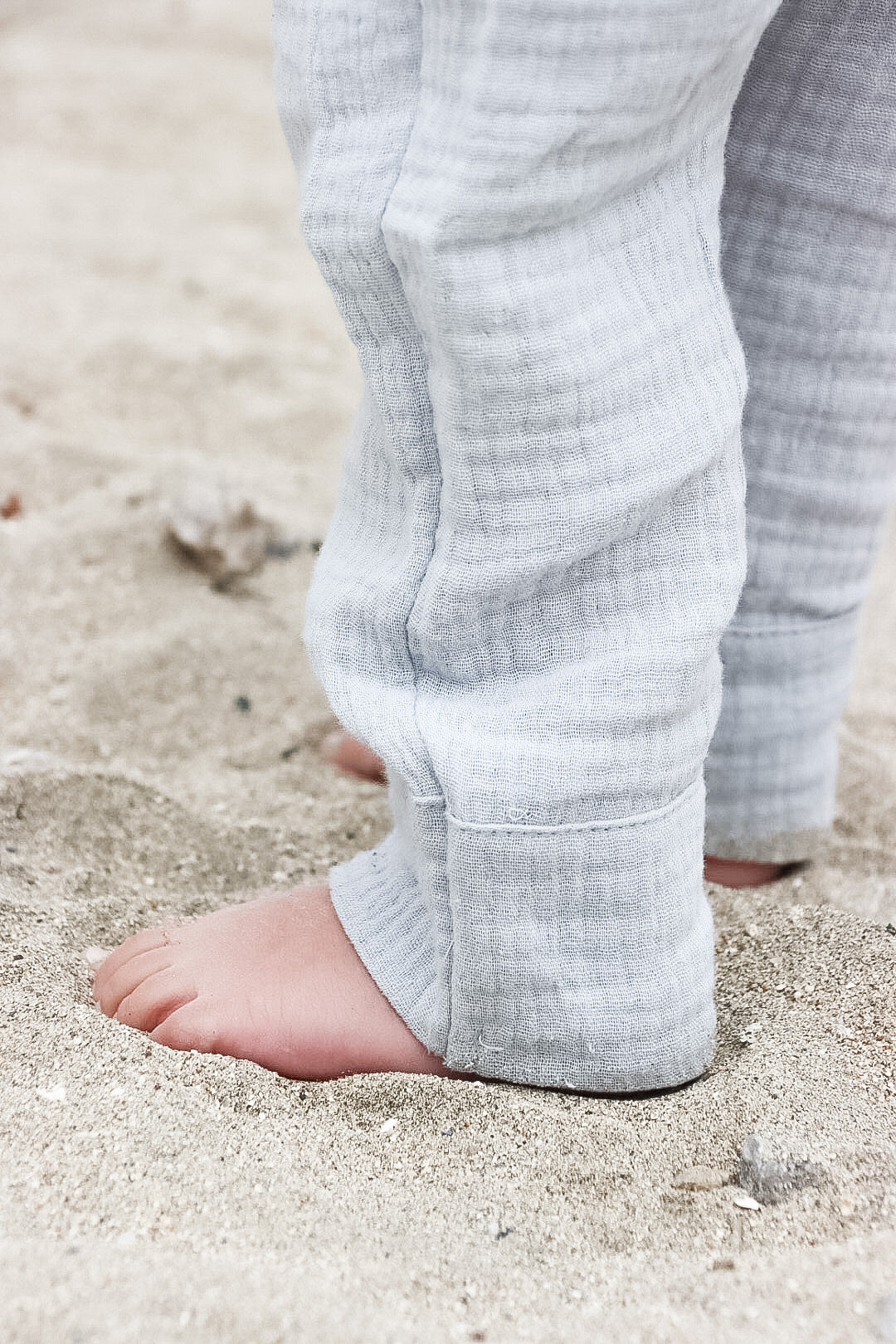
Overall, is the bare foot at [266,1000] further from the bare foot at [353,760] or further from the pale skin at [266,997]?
the bare foot at [353,760]

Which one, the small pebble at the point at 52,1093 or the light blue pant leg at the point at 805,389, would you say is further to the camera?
the light blue pant leg at the point at 805,389

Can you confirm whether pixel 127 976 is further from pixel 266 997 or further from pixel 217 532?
pixel 217 532

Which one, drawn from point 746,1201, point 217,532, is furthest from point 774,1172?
point 217,532

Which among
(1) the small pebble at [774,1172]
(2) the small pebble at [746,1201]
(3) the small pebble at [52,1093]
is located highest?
(3) the small pebble at [52,1093]

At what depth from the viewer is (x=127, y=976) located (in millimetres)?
826

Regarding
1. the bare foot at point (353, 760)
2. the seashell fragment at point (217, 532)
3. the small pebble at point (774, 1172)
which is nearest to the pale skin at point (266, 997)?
the small pebble at point (774, 1172)

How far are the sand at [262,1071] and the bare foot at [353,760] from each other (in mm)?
22

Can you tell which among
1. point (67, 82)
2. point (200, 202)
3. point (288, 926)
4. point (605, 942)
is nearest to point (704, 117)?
point (605, 942)

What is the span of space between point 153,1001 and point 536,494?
44 cm

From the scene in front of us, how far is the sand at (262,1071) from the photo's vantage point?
0.60 metres

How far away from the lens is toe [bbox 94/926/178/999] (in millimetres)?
844

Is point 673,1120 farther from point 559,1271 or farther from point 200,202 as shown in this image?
point 200,202

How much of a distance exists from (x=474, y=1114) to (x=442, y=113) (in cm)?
61

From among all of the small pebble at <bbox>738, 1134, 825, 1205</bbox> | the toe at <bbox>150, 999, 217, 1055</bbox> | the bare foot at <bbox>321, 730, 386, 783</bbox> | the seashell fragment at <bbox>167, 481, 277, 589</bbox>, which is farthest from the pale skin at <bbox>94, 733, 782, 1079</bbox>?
the seashell fragment at <bbox>167, 481, 277, 589</bbox>
